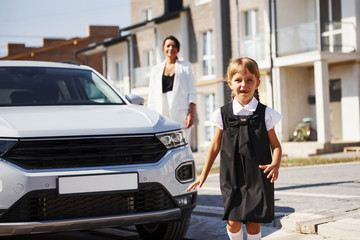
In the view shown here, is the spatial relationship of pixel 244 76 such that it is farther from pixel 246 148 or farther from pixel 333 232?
pixel 333 232

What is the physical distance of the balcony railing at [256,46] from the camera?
80.3ft

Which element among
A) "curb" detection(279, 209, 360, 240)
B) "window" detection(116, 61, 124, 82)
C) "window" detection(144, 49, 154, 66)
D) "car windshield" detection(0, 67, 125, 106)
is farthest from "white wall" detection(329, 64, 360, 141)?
"window" detection(116, 61, 124, 82)

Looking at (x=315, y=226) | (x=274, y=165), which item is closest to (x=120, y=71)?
(x=315, y=226)

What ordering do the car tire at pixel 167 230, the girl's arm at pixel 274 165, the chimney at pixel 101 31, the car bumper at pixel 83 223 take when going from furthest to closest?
the chimney at pixel 101 31, the car tire at pixel 167 230, the car bumper at pixel 83 223, the girl's arm at pixel 274 165

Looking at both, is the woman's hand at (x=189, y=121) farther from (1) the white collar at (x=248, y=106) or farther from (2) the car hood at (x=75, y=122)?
(1) the white collar at (x=248, y=106)

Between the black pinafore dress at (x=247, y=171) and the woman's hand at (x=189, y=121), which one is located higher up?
the woman's hand at (x=189, y=121)

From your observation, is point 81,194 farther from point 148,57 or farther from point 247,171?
point 148,57

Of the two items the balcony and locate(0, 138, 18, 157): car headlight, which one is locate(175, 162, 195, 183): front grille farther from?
the balcony

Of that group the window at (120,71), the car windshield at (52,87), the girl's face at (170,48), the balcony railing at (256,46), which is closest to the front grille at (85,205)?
the car windshield at (52,87)

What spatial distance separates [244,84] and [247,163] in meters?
0.53

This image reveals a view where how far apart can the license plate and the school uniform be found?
0.83 meters

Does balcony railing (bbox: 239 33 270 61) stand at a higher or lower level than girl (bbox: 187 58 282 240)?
higher

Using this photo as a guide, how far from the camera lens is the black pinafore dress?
414cm

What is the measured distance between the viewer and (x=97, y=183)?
4680mm
